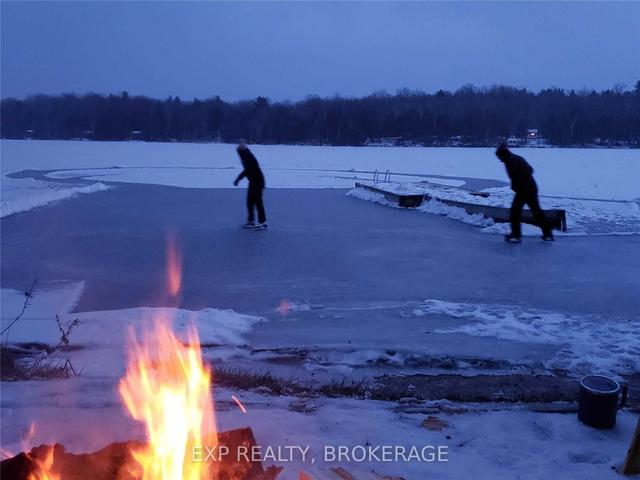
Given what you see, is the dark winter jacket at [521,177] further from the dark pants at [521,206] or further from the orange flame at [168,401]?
the orange flame at [168,401]

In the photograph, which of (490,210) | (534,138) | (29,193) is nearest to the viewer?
(490,210)

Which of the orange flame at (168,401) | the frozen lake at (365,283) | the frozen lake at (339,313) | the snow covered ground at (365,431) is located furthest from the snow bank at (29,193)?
the snow covered ground at (365,431)

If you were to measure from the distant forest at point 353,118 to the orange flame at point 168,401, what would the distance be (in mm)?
62691

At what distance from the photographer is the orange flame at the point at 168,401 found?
2869 millimetres

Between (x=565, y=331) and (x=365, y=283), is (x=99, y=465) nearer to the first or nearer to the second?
(x=565, y=331)

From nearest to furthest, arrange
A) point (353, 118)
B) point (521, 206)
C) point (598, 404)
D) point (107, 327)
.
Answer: point (598, 404), point (107, 327), point (521, 206), point (353, 118)

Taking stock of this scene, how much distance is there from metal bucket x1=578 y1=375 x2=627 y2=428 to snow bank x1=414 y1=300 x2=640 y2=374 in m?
1.32

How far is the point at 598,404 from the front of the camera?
367 cm

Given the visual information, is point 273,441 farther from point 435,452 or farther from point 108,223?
point 108,223

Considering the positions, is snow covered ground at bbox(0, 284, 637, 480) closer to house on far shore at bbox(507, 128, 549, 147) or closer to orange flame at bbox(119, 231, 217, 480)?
orange flame at bbox(119, 231, 217, 480)

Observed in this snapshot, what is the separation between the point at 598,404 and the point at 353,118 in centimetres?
9215

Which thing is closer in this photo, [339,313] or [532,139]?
[339,313]

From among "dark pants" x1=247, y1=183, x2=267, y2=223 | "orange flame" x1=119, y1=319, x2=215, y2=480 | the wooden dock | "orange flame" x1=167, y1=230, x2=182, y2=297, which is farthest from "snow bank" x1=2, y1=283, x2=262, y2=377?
the wooden dock

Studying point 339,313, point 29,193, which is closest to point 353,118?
point 29,193
